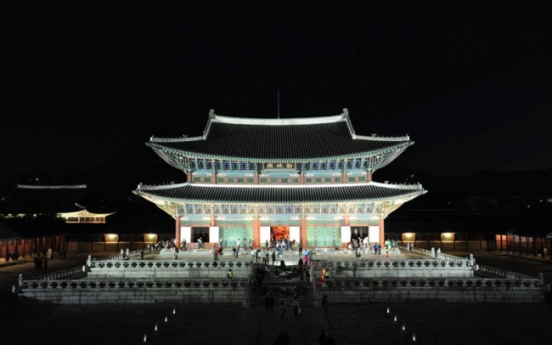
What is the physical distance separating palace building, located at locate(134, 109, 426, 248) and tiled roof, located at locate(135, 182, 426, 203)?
0.09m

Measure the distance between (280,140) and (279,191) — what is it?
6.93 m

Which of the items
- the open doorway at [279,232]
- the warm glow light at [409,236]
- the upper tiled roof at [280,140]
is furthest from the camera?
the warm glow light at [409,236]

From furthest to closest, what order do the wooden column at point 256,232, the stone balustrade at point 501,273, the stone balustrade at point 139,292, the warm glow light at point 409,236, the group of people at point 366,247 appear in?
the warm glow light at point 409,236
the wooden column at point 256,232
the group of people at point 366,247
the stone balustrade at point 501,273
the stone balustrade at point 139,292

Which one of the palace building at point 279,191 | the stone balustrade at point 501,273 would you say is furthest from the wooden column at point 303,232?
the stone balustrade at point 501,273

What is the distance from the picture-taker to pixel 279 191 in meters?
46.1

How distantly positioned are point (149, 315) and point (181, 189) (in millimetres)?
20486

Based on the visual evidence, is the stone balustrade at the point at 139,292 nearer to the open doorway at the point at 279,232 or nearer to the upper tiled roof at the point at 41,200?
the open doorway at the point at 279,232

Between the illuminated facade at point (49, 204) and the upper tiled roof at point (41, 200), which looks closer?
the illuminated facade at point (49, 204)

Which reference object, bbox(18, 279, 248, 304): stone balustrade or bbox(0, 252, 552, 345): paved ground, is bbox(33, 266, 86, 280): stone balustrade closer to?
bbox(18, 279, 248, 304): stone balustrade

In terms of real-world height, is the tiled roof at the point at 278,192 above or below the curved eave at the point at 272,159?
below

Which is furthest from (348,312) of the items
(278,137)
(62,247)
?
(62,247)

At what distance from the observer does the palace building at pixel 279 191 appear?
44.8 meters

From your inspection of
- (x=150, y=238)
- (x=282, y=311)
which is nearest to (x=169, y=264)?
(x=282, y=311)

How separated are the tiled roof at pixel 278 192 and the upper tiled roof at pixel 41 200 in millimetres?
39031
